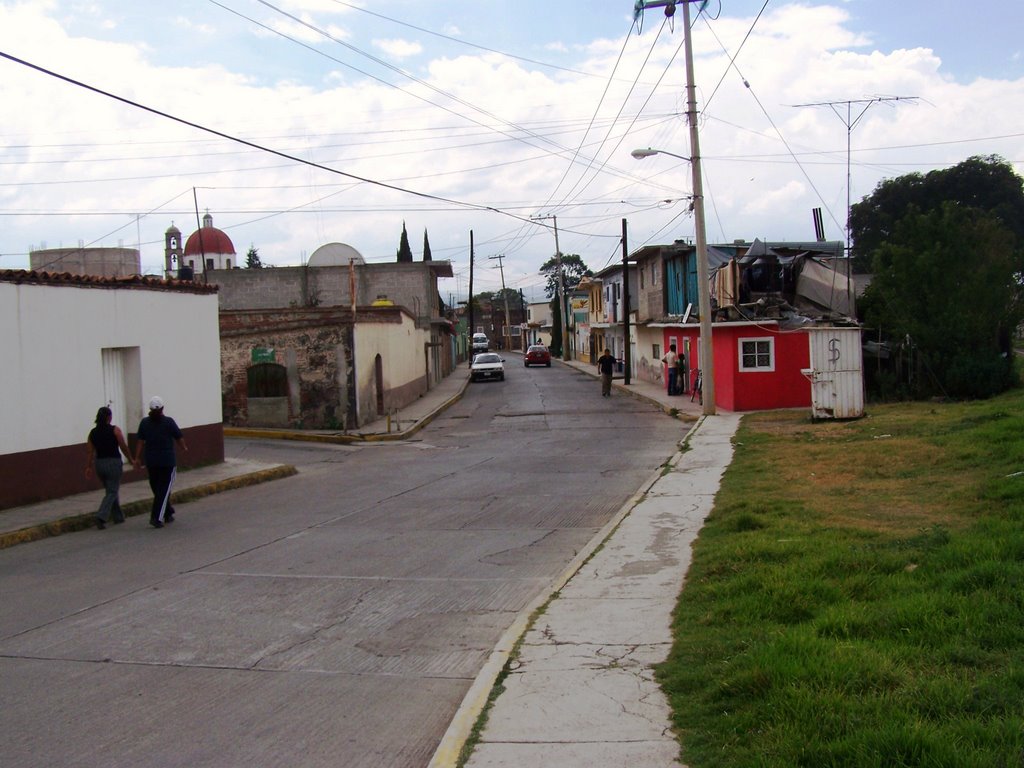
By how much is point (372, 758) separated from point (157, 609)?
154 inches

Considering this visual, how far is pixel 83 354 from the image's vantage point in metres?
15.1

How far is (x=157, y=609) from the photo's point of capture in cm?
794

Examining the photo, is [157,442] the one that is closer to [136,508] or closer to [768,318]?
[136,508]

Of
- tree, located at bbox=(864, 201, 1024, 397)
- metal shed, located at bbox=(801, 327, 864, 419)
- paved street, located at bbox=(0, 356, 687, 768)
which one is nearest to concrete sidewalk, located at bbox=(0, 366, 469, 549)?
paved street, located at bbox=(0, 356, 687, 768)

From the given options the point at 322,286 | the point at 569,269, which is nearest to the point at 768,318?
the point at 322,286

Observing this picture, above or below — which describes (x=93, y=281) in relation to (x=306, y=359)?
above

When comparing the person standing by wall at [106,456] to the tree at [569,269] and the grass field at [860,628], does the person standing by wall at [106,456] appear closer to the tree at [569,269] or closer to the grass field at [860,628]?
the grass field at [860,628]

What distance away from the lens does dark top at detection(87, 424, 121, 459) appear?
12.4 metres

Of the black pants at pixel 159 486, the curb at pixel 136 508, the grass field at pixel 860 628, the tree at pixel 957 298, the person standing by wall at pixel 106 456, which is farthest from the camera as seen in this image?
the tree at pixel 957 298

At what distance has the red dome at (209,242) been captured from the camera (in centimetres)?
6438

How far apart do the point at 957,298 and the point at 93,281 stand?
20173 millimetres

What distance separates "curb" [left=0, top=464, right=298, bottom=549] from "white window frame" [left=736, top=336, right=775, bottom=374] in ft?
46.9

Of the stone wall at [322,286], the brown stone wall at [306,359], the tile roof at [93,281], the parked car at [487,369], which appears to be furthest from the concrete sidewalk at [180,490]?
the parked car at [487,369]

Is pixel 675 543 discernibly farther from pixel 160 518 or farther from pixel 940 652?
pixel 160 518
